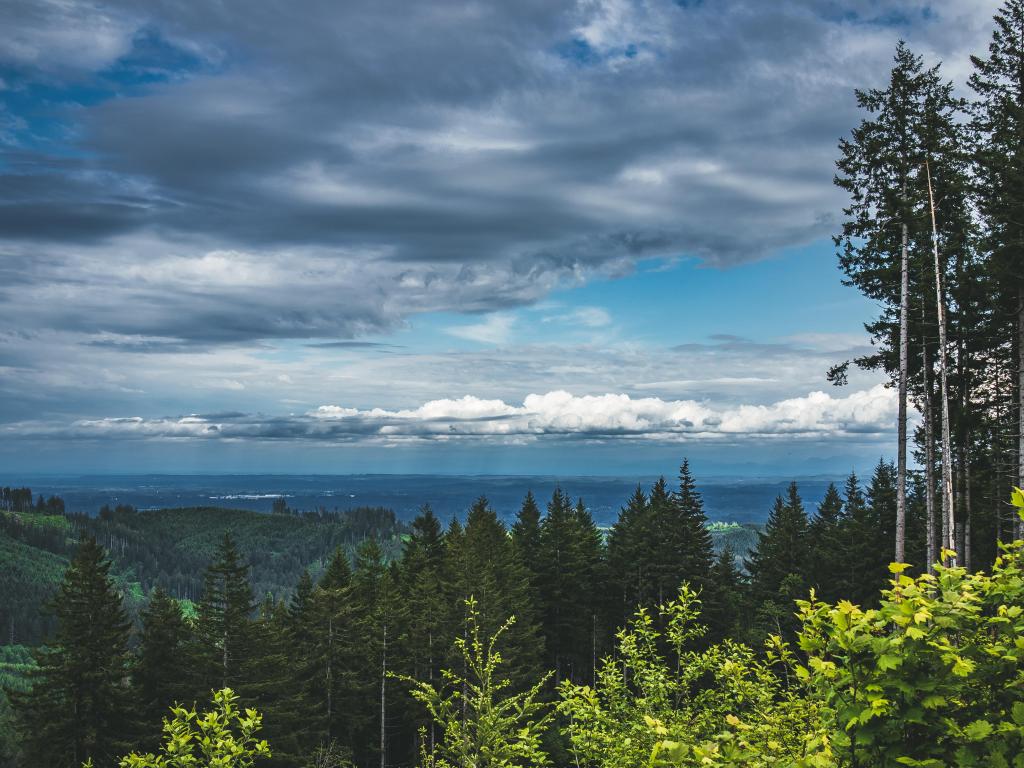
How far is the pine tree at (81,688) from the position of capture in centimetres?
2989

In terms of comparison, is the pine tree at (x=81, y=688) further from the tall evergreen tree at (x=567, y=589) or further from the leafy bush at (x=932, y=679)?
the leafy bush at (x=932, y=679)

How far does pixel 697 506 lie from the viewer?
176ft

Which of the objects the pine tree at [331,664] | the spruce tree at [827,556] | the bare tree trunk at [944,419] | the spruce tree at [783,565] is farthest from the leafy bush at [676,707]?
the spruce tree at [783,565]

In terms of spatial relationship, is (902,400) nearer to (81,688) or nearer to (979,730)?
(979,730)

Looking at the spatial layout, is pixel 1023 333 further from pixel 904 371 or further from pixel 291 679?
pixel 291 679

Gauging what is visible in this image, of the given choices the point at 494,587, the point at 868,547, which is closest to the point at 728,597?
the point at 868,547

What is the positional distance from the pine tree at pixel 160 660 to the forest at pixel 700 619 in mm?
162

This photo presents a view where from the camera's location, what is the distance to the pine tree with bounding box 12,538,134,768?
2989cm

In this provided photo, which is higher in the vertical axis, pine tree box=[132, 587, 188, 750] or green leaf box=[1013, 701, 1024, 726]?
green leaf box=[1013, 701, 1024, 726]

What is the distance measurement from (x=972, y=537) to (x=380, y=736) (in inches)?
1479

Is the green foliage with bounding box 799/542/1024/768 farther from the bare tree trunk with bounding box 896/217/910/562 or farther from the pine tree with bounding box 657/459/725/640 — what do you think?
the pine tree with bounding box 657/459/725/640

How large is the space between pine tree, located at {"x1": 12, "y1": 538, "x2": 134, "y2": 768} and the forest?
0.36 feet

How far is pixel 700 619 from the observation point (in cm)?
5081

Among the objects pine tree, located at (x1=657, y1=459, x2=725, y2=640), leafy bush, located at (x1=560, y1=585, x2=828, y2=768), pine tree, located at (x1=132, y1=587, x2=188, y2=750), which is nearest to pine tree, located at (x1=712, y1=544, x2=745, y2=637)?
pine tree, located at (x1=657, y1=459, x2=725, y2=640)
